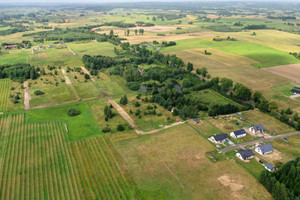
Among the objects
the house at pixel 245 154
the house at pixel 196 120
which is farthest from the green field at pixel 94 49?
the house at pixel 245 154

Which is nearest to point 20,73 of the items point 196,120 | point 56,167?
point 56,167

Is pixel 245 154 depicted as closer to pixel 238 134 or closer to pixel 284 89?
pixel 238 134

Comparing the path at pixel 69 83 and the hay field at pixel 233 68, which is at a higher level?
the hay field at pixel 233 68

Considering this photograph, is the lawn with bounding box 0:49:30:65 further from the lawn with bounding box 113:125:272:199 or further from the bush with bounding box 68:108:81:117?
the lawn with bounding box 113:125:272:199

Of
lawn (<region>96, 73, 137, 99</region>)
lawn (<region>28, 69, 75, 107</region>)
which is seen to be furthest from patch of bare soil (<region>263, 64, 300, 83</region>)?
lawn (<region>28, 69, 75, 107</region>)

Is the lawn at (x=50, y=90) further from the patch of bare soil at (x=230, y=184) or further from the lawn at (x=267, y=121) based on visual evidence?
the lawn at (x=267, y=121)
